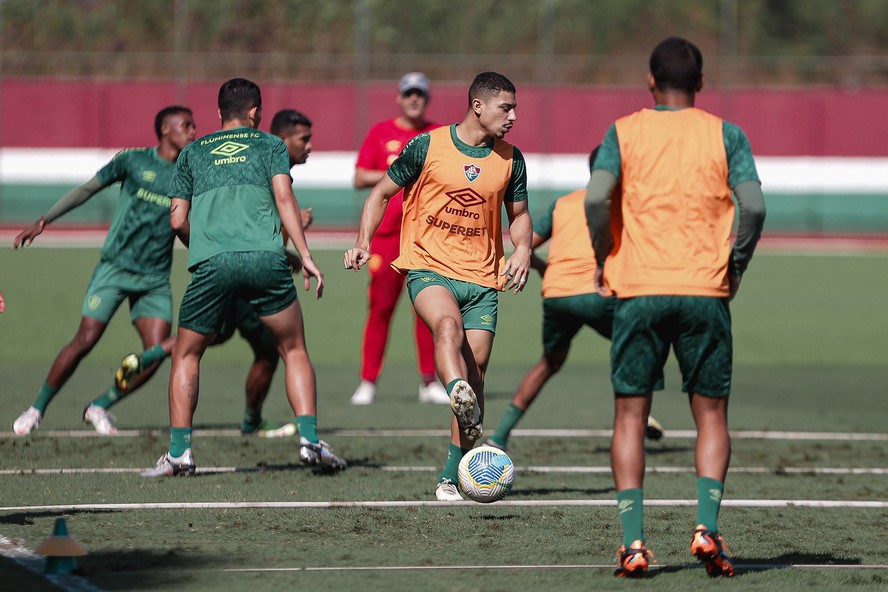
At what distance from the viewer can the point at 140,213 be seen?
9344 millimetres

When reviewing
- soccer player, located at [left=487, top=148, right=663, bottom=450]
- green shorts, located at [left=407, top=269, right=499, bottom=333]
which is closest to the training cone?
green shorts, located at [left=407, top=269, right=499, bottom=333]

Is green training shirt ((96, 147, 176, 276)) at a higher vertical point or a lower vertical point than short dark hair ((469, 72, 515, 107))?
lower

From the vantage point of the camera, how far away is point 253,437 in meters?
9.53

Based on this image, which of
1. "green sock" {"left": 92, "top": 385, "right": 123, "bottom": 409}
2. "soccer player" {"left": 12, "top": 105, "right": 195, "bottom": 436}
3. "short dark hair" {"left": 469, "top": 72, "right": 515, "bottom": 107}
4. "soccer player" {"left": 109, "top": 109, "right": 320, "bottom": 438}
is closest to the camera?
"short dark hair" {"left": 469, "top": 72, "right": 515, "bottom": 107}

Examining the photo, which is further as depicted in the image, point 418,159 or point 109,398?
point 109,398

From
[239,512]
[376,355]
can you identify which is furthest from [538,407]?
[239,512]

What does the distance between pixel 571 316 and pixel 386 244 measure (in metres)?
3.02

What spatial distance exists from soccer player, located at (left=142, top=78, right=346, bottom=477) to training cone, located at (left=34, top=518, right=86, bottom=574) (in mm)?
2437

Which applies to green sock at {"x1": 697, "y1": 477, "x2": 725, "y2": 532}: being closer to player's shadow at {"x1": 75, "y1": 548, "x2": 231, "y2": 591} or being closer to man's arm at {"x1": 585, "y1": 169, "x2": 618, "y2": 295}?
man's arm at {"x1": 585, "y1": 169, "x2": 618, "y2": 295}

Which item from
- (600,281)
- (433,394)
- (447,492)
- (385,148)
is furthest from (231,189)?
(433,394)

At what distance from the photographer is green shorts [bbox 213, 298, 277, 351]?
8766mm

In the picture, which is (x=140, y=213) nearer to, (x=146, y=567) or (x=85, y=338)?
(x=85, y=338)

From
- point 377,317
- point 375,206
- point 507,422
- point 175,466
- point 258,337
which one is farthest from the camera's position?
point 377,317

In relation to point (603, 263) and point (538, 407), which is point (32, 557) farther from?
point (538, 407)
